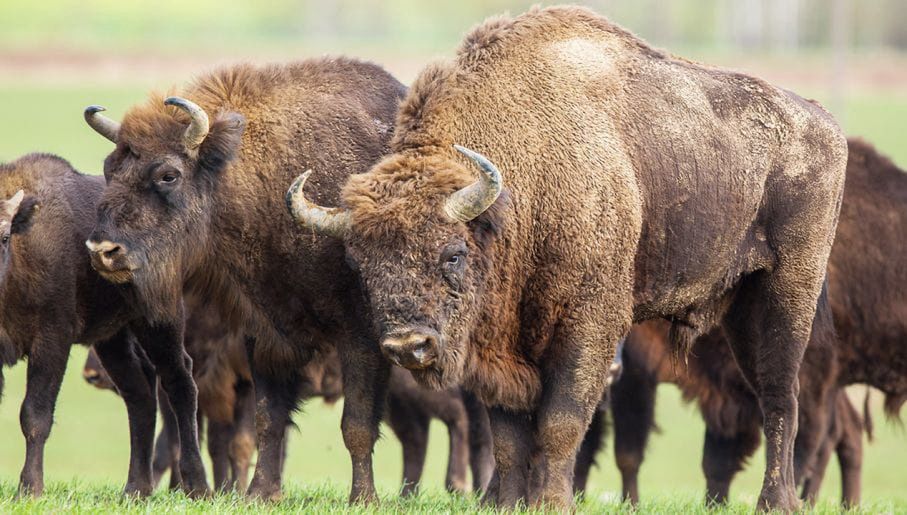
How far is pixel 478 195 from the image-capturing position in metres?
7.79

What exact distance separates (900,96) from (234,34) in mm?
38576

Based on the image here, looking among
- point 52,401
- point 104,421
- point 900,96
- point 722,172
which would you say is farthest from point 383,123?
point 900,96

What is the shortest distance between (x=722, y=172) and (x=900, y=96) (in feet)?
203

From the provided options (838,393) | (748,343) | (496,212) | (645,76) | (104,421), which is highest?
(645,76)

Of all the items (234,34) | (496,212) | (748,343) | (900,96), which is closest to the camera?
(496,212)

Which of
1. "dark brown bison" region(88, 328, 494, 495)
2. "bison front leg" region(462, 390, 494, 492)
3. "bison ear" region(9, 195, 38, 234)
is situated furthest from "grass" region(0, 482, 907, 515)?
"bison ear" region(9, 195, 38, 234)

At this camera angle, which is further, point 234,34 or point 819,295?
point 234,34

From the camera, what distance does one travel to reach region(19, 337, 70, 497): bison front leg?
29.3 feet

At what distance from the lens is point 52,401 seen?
30.0ft

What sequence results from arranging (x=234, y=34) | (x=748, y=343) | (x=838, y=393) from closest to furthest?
1. (x=748, y=343)
2. (x=838, y=393)
3. (x=234, y=34)

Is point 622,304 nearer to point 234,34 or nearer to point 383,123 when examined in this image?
point 383,123

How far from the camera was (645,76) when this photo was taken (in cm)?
921

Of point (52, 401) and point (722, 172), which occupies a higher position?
point (722, 172)

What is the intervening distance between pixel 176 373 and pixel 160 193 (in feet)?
5.99
